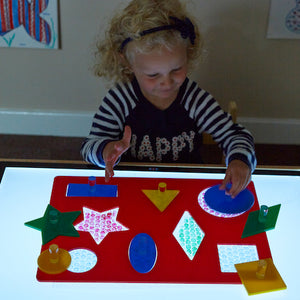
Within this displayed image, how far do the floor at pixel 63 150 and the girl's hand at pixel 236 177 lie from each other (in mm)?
1172

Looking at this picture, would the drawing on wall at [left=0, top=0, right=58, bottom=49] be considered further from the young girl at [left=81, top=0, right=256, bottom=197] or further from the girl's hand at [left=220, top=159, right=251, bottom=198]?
the girl's hand at [left=220, top=159, right=251, bottom=198]

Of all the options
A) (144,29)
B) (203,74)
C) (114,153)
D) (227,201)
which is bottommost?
(227,201)

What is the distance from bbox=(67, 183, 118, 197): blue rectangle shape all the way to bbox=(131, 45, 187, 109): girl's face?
33 cm

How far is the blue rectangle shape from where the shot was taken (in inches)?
45.9

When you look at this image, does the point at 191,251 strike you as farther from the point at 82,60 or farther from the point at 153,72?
the point at 82,60

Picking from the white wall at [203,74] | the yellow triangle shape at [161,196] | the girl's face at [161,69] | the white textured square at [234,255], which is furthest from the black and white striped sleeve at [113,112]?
the white wall at [203,74]

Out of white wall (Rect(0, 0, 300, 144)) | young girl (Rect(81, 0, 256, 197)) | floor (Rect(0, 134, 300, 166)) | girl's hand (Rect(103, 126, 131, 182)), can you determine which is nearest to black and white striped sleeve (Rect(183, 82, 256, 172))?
young girl (Rect(81, 0, 256, 197))

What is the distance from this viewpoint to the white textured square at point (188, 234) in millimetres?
1020

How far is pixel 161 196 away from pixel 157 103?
1.44 feet

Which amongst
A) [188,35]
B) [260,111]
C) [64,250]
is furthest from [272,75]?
[64,250]

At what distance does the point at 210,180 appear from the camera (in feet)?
4.04

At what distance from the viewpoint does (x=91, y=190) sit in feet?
3.87

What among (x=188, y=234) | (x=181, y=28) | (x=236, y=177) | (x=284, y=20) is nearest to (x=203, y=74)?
(x=284, y=20)

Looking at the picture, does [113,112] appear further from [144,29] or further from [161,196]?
[161,196]
